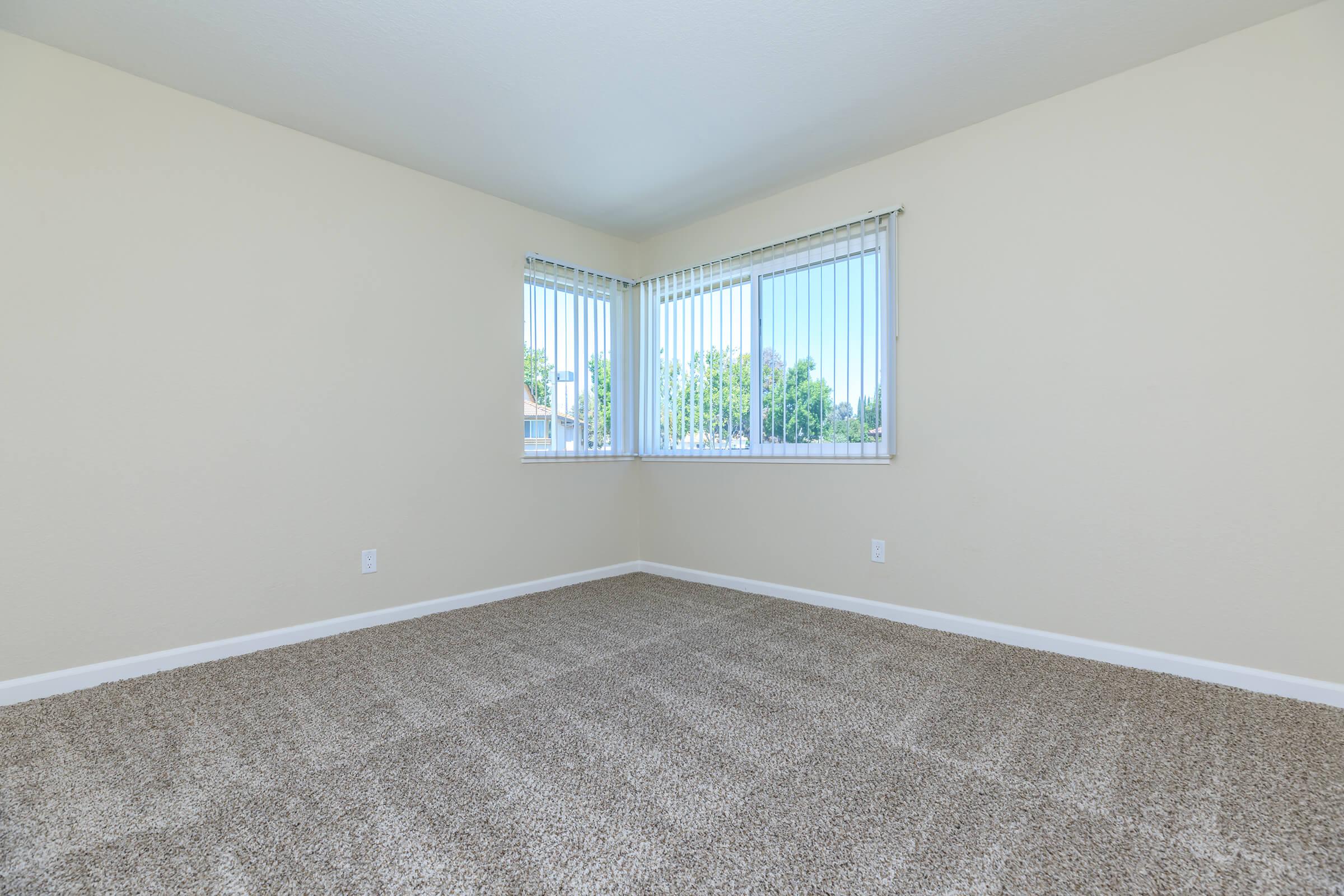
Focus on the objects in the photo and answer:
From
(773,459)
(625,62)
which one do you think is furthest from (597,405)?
(625,62)

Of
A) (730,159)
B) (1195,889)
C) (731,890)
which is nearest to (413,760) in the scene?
(731,890)

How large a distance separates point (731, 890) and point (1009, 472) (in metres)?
2.23

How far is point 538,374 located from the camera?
379 centimetres

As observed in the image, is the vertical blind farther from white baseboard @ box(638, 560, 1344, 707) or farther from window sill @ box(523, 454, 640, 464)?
white baseboard @ box(638, 560, 1344, 707)

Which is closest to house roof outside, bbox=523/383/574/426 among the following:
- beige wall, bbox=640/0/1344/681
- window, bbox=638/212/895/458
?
window, bbox=638/212/895/458

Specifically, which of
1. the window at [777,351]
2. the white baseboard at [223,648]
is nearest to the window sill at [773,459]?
the window at [777,351]

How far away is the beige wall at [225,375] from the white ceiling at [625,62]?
0.29m

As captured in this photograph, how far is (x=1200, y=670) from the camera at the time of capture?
229 cm

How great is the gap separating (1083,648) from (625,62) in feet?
9.79

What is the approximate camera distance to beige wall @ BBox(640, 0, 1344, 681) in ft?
6.94

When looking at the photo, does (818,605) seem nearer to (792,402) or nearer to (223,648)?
(792,402)

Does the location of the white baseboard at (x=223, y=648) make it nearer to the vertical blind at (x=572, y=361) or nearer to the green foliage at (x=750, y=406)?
the vertical blind at (x=572, y=361)

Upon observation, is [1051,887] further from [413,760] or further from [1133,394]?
[1133,394]

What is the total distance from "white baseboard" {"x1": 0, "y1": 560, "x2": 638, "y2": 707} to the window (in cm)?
151
